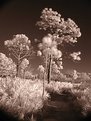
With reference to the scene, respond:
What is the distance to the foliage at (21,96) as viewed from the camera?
3.31 m

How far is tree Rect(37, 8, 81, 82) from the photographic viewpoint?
3316 millimetres

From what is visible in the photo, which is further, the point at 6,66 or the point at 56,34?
the point at 6,66

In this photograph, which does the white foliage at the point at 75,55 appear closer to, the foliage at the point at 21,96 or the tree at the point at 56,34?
the tree at the point at 56,34

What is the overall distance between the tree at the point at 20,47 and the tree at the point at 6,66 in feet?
0.19

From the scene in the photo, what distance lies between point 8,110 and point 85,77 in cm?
76

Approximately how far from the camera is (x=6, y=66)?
11.2ft

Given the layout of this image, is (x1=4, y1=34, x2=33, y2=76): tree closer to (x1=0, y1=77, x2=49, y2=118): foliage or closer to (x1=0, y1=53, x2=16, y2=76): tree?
(x1=0, y1=53, x2=16, y2=76): tree

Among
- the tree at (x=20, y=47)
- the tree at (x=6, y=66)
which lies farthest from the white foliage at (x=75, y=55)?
the tree at (x=6, y=66)

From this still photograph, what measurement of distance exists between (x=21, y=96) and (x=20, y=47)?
1.45 ft

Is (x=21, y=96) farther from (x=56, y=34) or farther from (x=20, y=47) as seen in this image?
(x=56, y=34)

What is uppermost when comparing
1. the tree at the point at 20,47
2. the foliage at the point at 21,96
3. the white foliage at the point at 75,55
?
the tree at the point at 20,47

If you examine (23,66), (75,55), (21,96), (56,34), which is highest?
(56,34)

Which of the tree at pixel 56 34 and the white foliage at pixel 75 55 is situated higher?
the tree at pixel 56 34

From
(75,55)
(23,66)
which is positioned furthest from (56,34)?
(23,66)
